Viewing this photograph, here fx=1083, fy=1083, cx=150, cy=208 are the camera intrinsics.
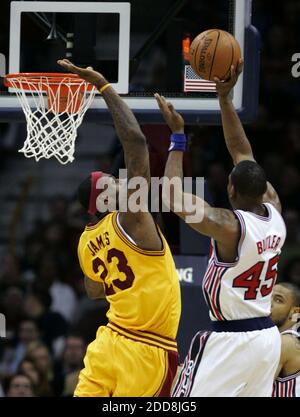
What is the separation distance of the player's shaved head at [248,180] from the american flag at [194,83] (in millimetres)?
1320

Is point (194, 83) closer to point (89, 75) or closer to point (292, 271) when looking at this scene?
point (89, 75)

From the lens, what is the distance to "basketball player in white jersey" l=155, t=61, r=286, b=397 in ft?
18.2

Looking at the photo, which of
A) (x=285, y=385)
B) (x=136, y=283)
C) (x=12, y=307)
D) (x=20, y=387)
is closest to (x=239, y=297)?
(x=136, y=283)

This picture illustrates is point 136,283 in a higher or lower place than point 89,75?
lower

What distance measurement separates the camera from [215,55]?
603 centimetres

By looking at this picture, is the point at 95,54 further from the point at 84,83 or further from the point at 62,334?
the point at 62,334

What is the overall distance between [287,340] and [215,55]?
1.70 metres

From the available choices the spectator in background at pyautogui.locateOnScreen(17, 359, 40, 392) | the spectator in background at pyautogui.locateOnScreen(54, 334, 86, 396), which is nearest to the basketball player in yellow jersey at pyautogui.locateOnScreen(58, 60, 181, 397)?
the spectator in background at pyautogui.locateOnScreen(17, 359, 40, 392)

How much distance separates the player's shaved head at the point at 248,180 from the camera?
5.57 m

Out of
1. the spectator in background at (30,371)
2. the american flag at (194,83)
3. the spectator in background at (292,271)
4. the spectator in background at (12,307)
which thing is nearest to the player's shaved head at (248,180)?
the american flag at (194,83)

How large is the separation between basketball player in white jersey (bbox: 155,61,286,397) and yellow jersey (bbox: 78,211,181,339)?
1.39 ft

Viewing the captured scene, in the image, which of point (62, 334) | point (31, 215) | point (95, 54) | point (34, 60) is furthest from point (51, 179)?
point (95, 54)

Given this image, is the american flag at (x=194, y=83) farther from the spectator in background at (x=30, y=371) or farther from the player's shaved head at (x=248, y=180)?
the spectator in background at (x=30, y=371)

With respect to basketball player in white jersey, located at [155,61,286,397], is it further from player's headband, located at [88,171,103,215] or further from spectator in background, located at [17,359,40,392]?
spectator in background, located at [17,359,40,392]
